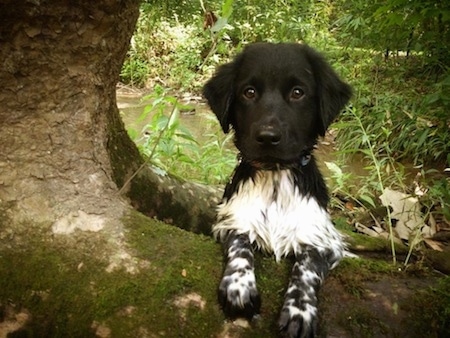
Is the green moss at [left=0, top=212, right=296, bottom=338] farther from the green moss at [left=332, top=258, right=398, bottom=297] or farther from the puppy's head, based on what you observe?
the puppy's head

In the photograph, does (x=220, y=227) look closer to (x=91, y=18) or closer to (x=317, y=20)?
(x=91, y=18)

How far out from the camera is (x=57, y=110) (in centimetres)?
217

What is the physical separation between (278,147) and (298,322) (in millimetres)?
928

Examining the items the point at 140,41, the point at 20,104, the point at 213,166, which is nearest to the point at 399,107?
the point at 213,166

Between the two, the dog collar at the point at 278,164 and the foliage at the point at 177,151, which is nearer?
the dog collar at the point at 278,164

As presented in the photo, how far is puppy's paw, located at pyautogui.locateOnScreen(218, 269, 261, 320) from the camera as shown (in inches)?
71.5

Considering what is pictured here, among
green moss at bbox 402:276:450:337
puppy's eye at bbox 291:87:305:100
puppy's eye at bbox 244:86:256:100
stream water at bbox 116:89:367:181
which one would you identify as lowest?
stream water at bbox 116:89:367:181

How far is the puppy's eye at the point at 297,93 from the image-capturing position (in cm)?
262

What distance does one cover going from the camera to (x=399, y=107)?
6645mm

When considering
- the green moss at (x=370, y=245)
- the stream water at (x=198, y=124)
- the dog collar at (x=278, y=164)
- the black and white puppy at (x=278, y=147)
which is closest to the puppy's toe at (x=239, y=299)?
the black and white puppy at (x=278, y=147)

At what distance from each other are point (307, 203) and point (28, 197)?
145cm

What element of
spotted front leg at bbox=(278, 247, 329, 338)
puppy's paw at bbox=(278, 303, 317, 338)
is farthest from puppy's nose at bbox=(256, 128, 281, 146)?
puppy's paw at bbox=(278, 303, 317, 338)

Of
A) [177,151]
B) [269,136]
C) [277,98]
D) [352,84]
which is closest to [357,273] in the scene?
[269,136]

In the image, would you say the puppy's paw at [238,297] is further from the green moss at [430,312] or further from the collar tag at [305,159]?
the collar tag at [305,159]
